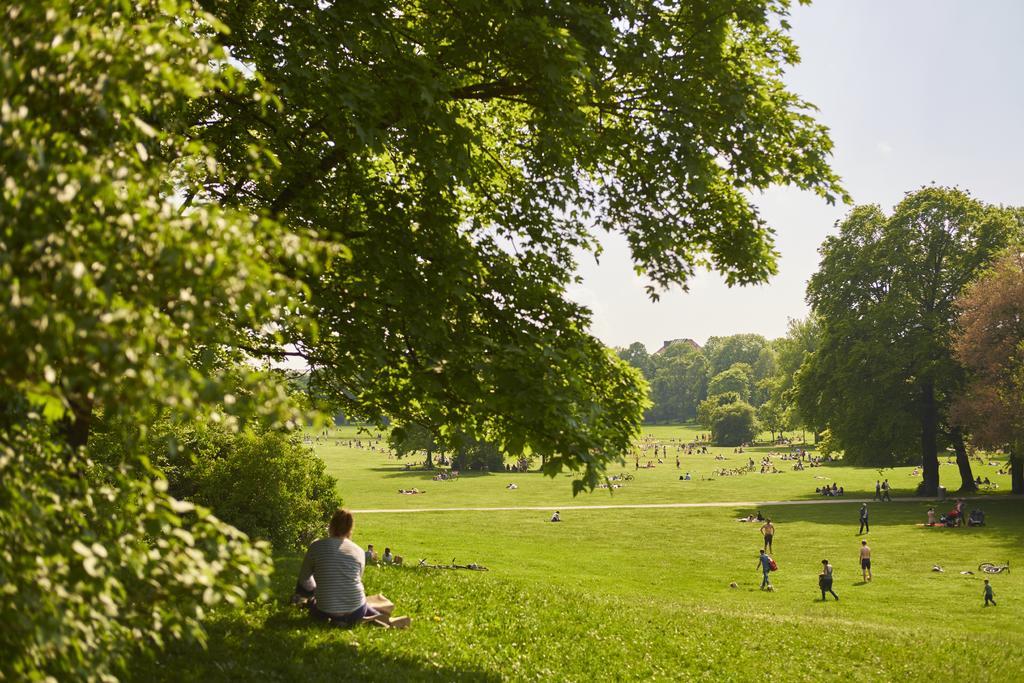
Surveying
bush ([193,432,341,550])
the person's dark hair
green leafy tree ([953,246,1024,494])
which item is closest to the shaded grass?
the person's dark hair

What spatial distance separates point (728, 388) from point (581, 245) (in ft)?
553

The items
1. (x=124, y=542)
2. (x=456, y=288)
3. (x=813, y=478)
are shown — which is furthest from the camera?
(x=813, y=478)

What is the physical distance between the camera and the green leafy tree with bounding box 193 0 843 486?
33.8ft

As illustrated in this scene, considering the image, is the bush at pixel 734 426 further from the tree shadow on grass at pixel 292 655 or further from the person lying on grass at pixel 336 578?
the person lying on grass at pixel 336 578

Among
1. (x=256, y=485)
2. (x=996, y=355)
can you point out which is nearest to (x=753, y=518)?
(x=996, y=355)

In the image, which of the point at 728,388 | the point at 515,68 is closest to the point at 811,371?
the point at 515,68

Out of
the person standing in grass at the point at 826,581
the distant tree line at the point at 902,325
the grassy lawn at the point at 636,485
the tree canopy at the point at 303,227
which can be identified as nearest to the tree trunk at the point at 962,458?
the distant tree line at the point at 902,325

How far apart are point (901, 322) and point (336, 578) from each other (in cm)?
4907

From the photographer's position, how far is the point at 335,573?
35.9ft

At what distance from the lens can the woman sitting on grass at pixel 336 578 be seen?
10.7 m

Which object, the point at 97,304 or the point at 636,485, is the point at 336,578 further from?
the point at 636,485

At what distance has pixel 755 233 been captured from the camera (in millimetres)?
13133

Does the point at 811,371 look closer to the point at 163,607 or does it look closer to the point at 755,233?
the point at 755,233

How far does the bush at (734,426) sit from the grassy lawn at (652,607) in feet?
252
